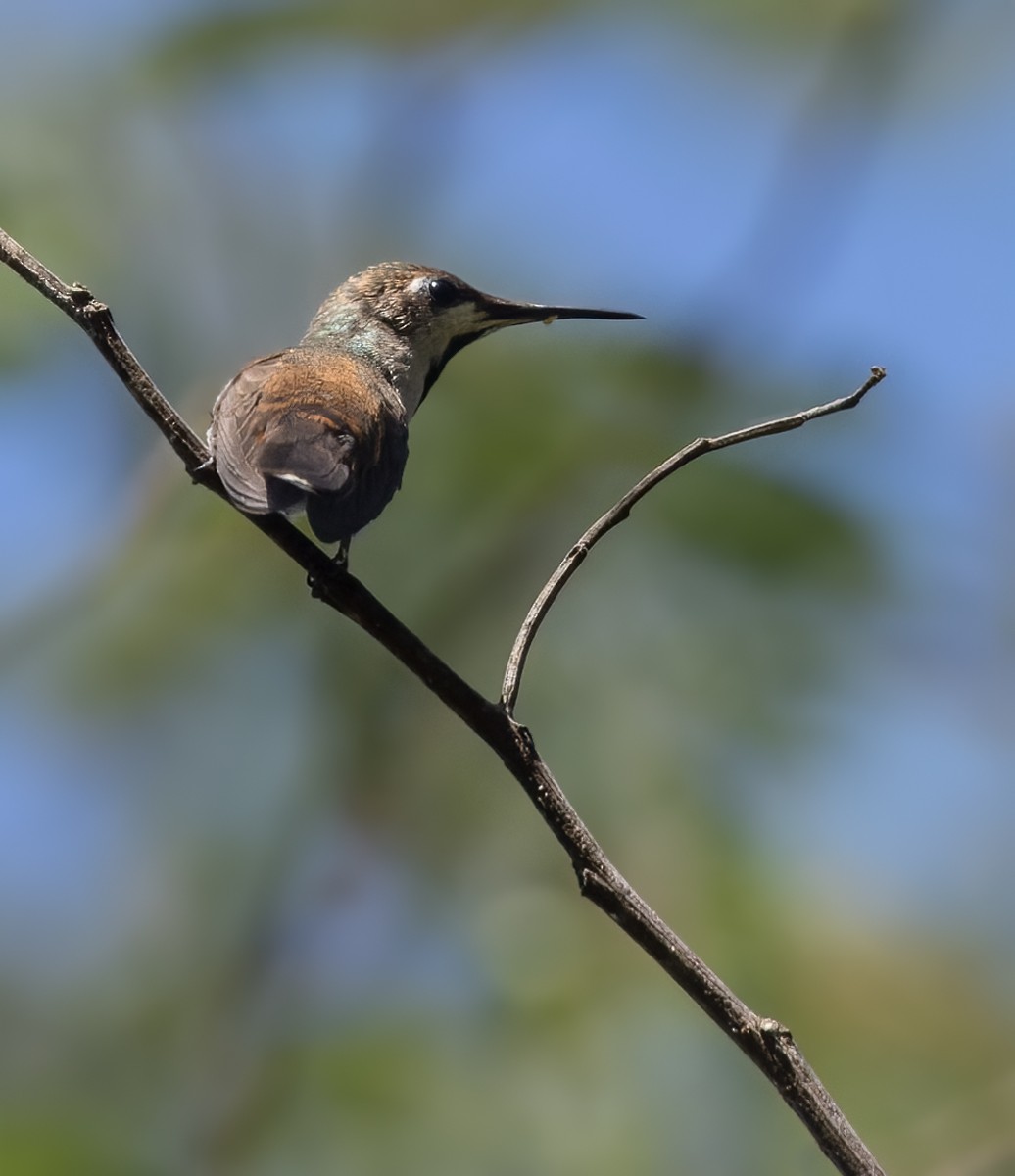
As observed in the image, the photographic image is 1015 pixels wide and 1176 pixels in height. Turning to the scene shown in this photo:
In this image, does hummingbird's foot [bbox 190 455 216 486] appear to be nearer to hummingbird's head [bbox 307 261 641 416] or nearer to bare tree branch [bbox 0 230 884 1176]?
bare tree branch [bbox 0 230 884 1176]

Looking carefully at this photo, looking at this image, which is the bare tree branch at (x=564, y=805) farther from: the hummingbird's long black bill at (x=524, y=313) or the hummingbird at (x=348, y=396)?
the hummingbird's long black bill at (x=524, y=313)

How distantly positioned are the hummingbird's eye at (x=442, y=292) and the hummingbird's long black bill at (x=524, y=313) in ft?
0.35

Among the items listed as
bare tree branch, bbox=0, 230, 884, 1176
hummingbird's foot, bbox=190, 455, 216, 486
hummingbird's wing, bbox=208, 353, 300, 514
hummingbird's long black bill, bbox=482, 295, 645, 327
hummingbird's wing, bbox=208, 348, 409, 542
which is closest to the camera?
bare tree branch, bbox=0, 230, 884, 1176

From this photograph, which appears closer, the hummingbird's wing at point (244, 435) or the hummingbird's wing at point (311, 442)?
the hummingbird's wing at point (244, 435)

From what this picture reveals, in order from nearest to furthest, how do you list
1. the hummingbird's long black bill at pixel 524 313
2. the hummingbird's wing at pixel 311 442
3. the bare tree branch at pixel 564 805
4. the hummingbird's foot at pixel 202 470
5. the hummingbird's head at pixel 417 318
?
the bare tree branch at pixel 564 805 → the hummingbird's foot at pixel 202 470 → the hummingbird's wing at pixel 311 442 → the hummingbird's long black bill at pixel 524 313 → the hummingbird's head at pixel 417 318

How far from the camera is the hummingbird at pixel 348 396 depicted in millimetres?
3148

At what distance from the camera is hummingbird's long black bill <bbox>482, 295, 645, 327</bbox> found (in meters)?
4.42

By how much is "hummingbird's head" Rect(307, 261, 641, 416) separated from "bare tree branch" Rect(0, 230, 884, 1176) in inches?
88.0

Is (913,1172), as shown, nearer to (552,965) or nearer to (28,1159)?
(552,965)

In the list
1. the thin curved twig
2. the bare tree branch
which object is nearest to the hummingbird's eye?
the bare tree branch

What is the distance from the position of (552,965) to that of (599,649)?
1.45m

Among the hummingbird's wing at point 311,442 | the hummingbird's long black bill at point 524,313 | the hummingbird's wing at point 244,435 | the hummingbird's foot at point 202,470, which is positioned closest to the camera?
the hummingbird's foot at point 202,470

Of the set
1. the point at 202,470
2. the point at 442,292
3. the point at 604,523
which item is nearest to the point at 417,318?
the point at 442,292

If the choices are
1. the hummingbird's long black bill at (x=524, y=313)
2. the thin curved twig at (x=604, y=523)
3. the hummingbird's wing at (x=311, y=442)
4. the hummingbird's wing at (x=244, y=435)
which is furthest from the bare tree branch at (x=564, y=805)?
the hummingbird's long black bill at (x=524, y=313)
